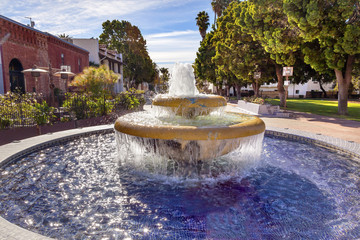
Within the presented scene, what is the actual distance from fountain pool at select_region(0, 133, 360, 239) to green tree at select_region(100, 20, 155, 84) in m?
43.1

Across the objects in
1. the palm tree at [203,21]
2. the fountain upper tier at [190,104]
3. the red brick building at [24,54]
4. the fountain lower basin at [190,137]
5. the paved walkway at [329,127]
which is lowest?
the paved walkway at [329,127]

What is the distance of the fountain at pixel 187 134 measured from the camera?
4.21 meters

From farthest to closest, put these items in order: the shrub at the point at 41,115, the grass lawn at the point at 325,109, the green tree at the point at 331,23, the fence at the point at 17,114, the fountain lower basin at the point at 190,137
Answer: the grass lawn at the point at 325,109 → the green tree at the point at 331,23 → the shrub at the point at 41,115 → the fence at the point at 17,114 → the fountain lower basin at the point at 190,137

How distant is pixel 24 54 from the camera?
56.9ft

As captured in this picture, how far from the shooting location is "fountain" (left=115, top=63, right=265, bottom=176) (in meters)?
4.21

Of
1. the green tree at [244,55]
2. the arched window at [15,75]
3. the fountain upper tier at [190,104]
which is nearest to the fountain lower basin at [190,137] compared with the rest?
the fountain upper tier at [190,104]

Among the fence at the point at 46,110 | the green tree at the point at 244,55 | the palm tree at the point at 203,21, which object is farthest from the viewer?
the palm tree at the point at 203,21

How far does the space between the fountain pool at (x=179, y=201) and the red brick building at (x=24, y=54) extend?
1025 centimetres

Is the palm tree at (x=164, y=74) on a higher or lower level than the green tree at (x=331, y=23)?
higher

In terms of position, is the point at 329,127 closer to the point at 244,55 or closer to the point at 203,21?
the point at 244,55

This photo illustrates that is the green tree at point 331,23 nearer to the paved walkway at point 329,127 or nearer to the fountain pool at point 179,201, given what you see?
the paved walkway at point 329,127

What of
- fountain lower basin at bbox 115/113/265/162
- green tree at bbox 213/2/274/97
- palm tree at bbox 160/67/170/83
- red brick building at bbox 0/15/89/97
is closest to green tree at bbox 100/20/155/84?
red brick building at bbox 0/15/89/97

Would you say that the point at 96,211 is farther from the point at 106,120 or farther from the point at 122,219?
the point at 106,120

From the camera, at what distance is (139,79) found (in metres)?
48.7
